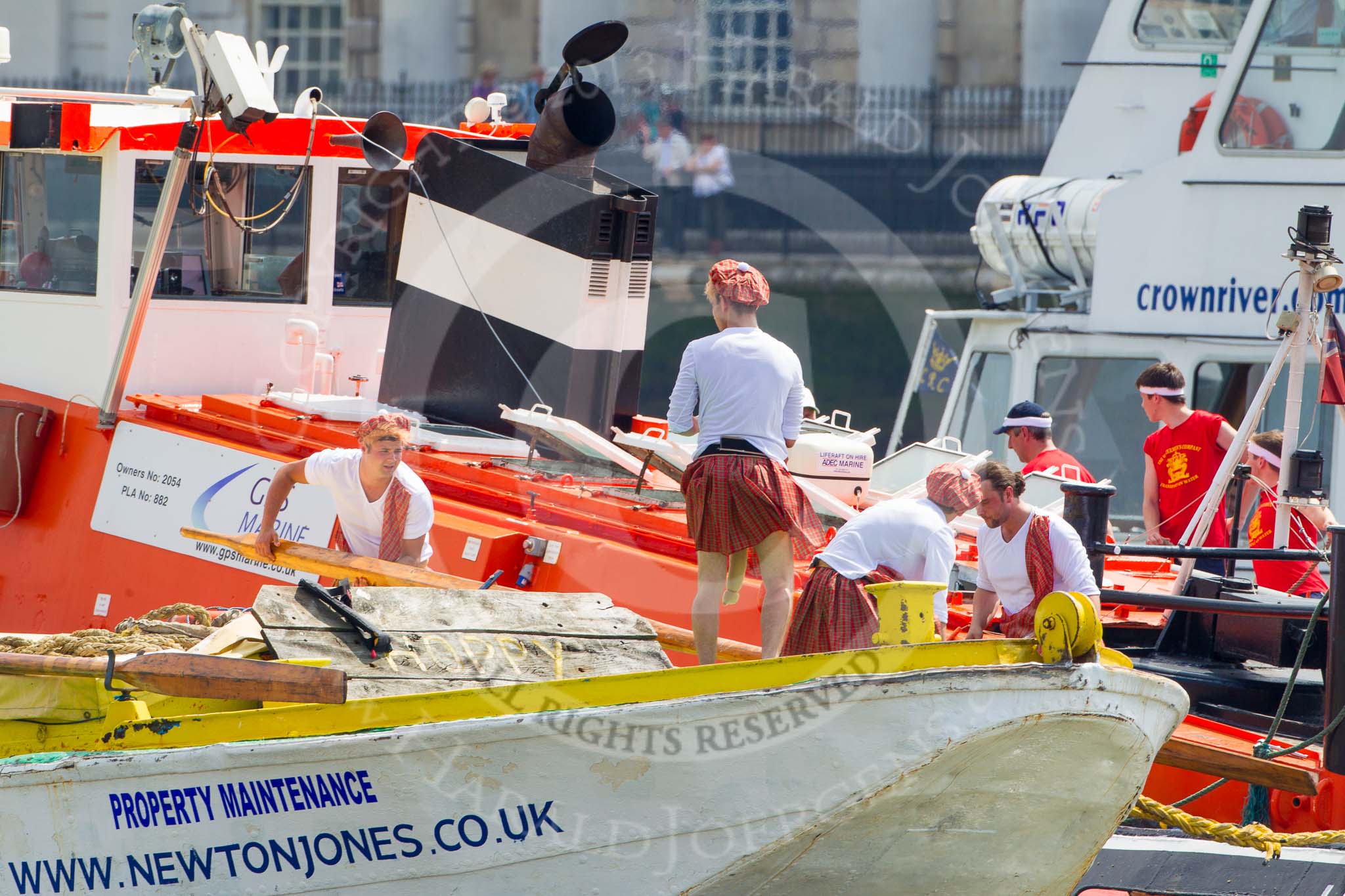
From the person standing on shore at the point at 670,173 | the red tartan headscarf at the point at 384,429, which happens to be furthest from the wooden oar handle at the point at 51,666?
the person standing on shore at the point at 670,173

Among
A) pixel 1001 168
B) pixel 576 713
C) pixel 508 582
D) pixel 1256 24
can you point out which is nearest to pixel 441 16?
pixel 1001 168

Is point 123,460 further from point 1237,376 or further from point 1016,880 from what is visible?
point 1237,376

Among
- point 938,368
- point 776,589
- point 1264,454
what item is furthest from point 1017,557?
point 938,368

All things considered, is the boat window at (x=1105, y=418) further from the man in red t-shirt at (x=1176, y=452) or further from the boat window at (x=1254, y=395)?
the man in red t-shirt at (x=1176, y=452)

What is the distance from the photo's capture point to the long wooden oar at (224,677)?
4875 millimetres

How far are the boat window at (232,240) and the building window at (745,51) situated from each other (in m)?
16.6

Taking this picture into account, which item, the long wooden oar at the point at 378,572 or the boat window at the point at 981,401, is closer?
the long wooden oar at the point at 378,572

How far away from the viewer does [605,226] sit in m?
8.30

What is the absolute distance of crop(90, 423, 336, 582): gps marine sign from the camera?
25.2 ft

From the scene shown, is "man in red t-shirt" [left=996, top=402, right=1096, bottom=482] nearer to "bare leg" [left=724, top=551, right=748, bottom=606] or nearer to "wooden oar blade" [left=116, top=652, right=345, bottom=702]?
"bare leg" [left=724, top=551, right=748, bottom=606]

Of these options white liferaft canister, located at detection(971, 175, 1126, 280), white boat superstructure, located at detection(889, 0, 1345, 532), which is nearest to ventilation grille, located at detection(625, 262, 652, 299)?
white boat superstructure, located at detection(889, 0, 1345, 532)

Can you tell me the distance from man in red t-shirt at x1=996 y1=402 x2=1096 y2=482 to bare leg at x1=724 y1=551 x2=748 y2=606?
2949 mm

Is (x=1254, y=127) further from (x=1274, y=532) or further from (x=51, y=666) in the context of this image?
(x=51, y=666)

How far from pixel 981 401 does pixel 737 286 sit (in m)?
5.95
